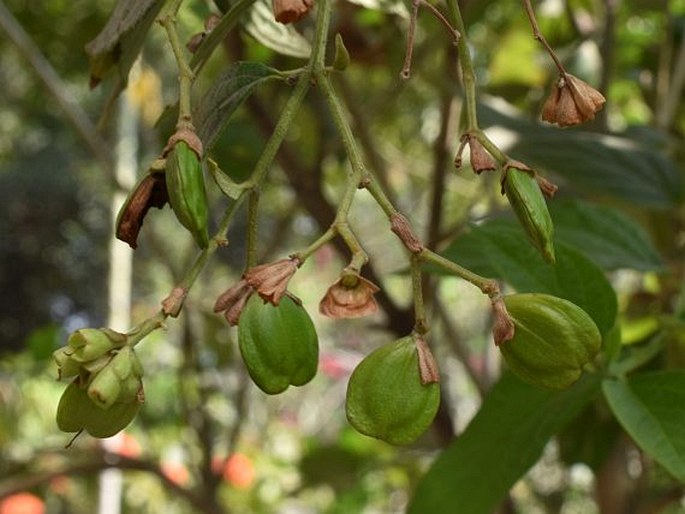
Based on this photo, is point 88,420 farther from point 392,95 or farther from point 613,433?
point 392,95

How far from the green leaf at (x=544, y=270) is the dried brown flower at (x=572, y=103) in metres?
0.08

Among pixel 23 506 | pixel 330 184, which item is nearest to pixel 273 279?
pixel 330 184

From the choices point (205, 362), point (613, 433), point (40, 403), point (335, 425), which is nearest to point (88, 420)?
point (613, 433)

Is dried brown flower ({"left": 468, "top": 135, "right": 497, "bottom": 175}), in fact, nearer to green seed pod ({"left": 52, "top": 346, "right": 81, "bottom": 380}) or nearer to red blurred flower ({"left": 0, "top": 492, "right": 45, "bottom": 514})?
green seed pod ({"left": 52, "top": 346, "right": 81, "bottom": 380})

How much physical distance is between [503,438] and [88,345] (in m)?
0.22

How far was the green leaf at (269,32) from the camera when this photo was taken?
1.37 ft

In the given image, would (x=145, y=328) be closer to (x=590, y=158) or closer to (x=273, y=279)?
(x=273, y=279)

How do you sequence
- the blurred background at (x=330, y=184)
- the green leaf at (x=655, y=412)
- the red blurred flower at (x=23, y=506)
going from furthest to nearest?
the red blurred flower at (x=23, y=506)
the blurred background at (x=330, y=184)
the green leaf at (x=655, y=412)

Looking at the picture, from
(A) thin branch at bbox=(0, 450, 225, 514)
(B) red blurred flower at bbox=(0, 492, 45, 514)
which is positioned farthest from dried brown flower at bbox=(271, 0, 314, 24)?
(B) red blurred flower at bbox=(0, 492, 45, 514)

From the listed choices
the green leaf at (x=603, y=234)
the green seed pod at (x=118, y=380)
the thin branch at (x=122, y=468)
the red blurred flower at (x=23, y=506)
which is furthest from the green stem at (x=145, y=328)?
the red blurred flower at (x=23, y=506)

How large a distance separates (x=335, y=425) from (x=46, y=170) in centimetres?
344

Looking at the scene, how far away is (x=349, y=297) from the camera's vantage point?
1.00ft

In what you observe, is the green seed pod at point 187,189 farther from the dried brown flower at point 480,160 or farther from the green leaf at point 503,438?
the green leaf at point 503,438

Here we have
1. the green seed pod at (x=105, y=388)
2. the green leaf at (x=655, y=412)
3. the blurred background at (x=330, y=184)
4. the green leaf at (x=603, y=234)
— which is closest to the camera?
the green seed pod at (x=105, y=388)
